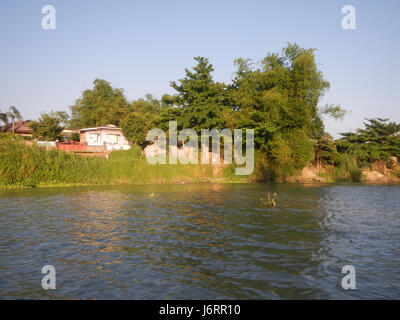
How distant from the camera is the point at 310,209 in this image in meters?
20.3

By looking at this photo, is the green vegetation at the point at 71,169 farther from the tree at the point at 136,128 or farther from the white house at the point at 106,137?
the white house at the point at 106,137

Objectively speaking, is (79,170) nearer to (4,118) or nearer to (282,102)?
(282,102)

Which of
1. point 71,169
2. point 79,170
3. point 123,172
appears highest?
point 71,169

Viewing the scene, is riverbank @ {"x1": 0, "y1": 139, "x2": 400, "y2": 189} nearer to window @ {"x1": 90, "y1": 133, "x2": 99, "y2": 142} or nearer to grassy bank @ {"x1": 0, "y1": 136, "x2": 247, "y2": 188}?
grassy bank @ {"x1": 0, "y1": 136, "x2": 247, "y2": 188}

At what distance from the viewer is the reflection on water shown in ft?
26.9

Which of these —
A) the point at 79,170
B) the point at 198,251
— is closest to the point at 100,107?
the point at 79,170

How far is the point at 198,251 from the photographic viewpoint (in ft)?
37.4

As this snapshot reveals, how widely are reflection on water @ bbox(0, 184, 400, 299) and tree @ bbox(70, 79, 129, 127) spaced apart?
52.3m

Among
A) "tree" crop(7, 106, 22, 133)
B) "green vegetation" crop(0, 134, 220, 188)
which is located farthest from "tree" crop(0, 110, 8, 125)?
"green vegetation" crop(0, 134, 220, 188)

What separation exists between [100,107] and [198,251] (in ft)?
223

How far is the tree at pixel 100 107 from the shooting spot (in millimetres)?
70500

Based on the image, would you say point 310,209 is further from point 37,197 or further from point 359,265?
point 37,197

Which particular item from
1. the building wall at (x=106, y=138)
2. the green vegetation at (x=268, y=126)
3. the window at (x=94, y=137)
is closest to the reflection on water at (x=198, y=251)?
the green vegetation at (x=268, y=126)
